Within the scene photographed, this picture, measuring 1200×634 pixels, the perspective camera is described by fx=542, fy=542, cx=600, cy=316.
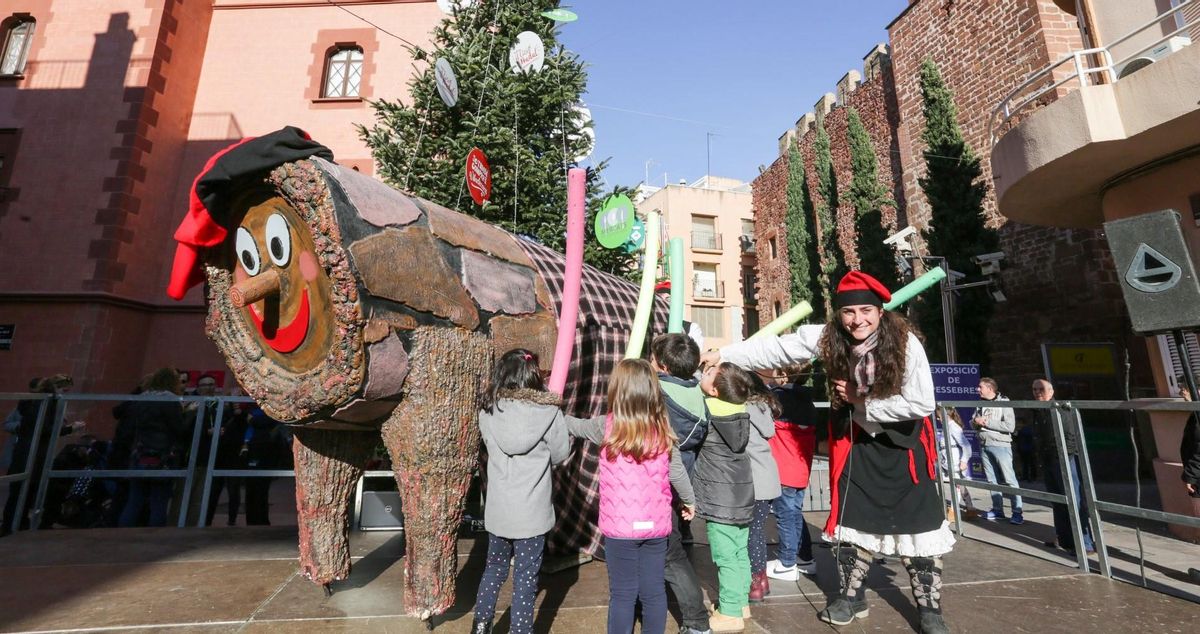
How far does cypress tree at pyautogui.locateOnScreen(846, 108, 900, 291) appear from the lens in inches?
580

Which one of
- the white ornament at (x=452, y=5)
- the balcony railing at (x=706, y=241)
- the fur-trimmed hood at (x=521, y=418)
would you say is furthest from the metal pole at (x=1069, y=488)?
the balcony railing at (x=706, y=241)

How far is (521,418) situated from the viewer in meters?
2.55

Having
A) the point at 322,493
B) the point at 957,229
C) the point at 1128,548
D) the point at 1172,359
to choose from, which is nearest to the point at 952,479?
the point at 1128,548

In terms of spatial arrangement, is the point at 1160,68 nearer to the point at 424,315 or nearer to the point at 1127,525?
the point at 1127,525

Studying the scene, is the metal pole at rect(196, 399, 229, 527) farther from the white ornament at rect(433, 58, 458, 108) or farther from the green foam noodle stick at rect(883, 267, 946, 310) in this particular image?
the green foam noodle stick at rect(883, 267, 946, 310)

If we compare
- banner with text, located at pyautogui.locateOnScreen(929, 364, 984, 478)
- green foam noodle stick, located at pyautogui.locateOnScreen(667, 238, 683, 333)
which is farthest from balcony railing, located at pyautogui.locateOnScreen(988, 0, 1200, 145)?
green foam noodle stick, located at pyautogui.locateOnScreen(667, 238, 683, 333)

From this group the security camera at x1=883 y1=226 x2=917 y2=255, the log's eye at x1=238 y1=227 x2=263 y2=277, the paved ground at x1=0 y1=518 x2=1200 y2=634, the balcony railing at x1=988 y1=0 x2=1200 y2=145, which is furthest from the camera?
the security camera at x1=883 y1=226 x2=917 y2=255

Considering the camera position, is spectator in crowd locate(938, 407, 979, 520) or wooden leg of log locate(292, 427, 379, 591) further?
spectator in crowd locate(938, 407, 979, 520)

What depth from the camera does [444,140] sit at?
7.45 m

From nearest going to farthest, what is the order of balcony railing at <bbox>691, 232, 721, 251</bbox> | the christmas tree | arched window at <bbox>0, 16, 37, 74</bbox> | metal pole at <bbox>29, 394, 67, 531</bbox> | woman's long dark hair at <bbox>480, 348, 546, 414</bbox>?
1. woman's long dark hair at <bbox>480, 348, 546, 414</bbox>
2. metal pole at <bbox>29, 394, 67, 531</bbox>
3. the christmas tree
4. arched window at <bbox>0, 16, 37, 74</bbox>
5. balcony railing at <bbox>691, 232, 721, 251</bbox>

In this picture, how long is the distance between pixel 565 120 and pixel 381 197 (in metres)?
5.95

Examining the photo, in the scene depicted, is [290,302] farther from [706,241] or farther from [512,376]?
[706,241]

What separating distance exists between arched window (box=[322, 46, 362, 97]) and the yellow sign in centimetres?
1420

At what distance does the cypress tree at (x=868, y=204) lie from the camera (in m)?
14.7
